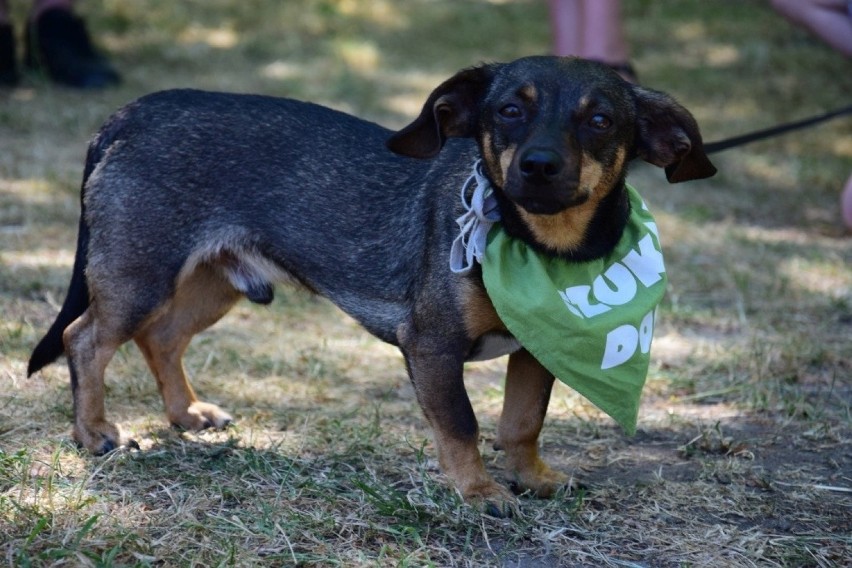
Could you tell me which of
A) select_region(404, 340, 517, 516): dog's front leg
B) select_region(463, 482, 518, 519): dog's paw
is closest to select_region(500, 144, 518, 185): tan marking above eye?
select_region(404, 340, 517, 516): dog's front leg

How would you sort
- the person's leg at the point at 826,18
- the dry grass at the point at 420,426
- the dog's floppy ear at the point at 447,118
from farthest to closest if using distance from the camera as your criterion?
the person's leg at the point at 826,18
the dog's floppy ear at the point at 447,118
the dry grass at the point at 420,426

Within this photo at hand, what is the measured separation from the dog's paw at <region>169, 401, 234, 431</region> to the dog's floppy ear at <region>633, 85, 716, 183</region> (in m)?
1.73

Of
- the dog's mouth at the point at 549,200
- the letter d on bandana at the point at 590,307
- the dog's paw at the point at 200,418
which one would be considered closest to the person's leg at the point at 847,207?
the letter d on bandana at the point at 590,307

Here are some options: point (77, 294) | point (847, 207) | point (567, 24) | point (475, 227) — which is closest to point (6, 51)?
point (567, 24)

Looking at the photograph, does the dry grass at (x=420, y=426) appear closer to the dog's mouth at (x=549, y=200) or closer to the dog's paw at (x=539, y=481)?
the dog's paw at (x=539, y=481)

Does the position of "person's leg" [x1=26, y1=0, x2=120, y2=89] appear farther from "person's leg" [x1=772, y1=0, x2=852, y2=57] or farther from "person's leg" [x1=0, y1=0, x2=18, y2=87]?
"person's leg" [x1=772, y1=0, x2=852, y2=57]

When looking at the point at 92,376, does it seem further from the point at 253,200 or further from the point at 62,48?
the point at 62,48

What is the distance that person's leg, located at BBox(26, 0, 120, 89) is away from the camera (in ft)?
28.4

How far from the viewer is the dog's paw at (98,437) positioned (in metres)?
3.79

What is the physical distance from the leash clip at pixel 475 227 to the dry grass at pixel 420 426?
0.68 metres

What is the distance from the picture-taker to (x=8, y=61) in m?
8.63

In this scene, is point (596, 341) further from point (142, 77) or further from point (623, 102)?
point (142, 77)

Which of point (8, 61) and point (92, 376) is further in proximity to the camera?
point (8, 61)

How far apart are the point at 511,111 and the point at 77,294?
1.71 meters
